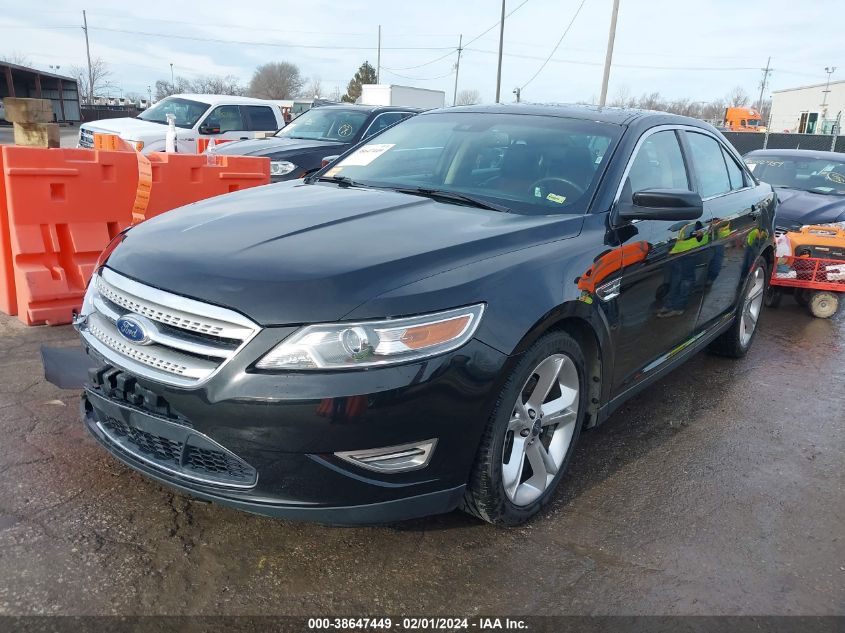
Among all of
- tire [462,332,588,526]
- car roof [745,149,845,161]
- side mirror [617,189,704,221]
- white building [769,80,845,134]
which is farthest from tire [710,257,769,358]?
white building [769,80,845,134]

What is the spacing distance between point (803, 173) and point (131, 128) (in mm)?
10590

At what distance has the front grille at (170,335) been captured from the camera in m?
2.21

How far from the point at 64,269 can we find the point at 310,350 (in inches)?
149

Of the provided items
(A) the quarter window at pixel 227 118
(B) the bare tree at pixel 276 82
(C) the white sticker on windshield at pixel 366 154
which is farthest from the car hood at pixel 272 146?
(B) the bare tree at pixel 276 82

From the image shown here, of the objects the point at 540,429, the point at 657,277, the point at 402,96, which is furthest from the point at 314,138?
the point at 402,96

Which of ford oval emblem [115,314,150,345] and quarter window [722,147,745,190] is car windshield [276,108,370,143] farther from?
ford oval emblem [115,314,150,345]

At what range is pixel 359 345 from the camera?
7.16 feet

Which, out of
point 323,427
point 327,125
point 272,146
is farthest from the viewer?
point 327,125

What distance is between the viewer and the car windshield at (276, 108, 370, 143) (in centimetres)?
1009

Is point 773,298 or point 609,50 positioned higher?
point 609,50

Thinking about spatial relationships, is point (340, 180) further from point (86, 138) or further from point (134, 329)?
point (86, 138)

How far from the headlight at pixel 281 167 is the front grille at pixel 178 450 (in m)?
6.63

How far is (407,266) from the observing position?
239 cm

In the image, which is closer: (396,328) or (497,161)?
(396,328)
